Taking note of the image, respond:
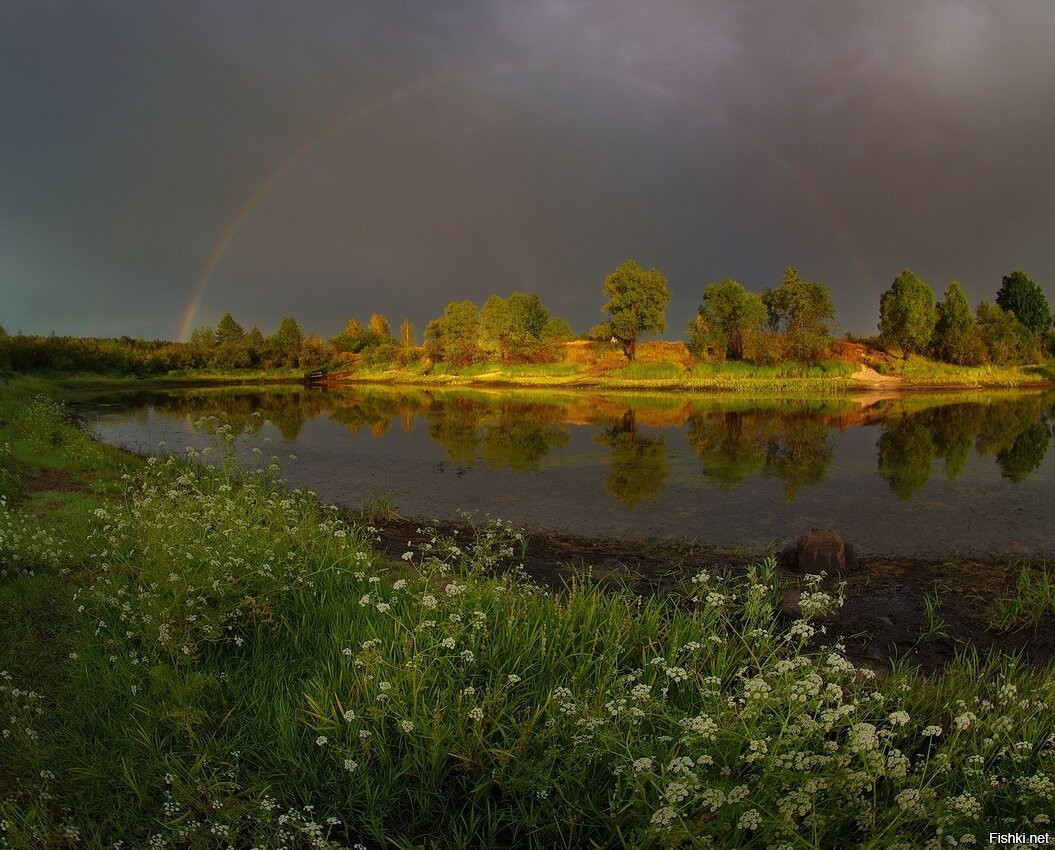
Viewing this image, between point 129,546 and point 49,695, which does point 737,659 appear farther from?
point 129,546

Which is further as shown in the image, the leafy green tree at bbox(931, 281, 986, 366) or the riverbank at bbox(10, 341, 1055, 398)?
the leafy green tree at bbox(931, 281, 986, 366)

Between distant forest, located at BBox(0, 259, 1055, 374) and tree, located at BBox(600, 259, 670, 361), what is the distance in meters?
0.11

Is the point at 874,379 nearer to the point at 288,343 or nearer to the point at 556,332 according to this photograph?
the point at 556,332

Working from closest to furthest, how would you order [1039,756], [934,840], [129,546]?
1. [934,840]
2. [1039,756]
3. [129,546]

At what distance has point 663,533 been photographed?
11.4 meters

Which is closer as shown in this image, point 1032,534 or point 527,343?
point 1032,534

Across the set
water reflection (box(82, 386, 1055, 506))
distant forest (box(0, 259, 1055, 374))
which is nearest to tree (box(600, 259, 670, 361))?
distant forest (box(0, 259, 1055, 374))

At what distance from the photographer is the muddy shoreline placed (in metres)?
6.14

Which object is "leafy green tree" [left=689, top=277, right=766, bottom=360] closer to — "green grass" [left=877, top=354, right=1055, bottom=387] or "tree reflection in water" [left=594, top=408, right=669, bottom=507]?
"green grass" [left=877, top=354, right=1055, bottom=387]

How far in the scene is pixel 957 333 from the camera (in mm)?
58125

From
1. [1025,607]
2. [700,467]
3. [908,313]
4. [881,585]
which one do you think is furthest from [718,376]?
[1025,607]

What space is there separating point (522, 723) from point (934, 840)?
215cm

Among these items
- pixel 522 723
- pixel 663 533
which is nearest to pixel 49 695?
pixel 522 723

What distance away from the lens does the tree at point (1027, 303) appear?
235 feet
